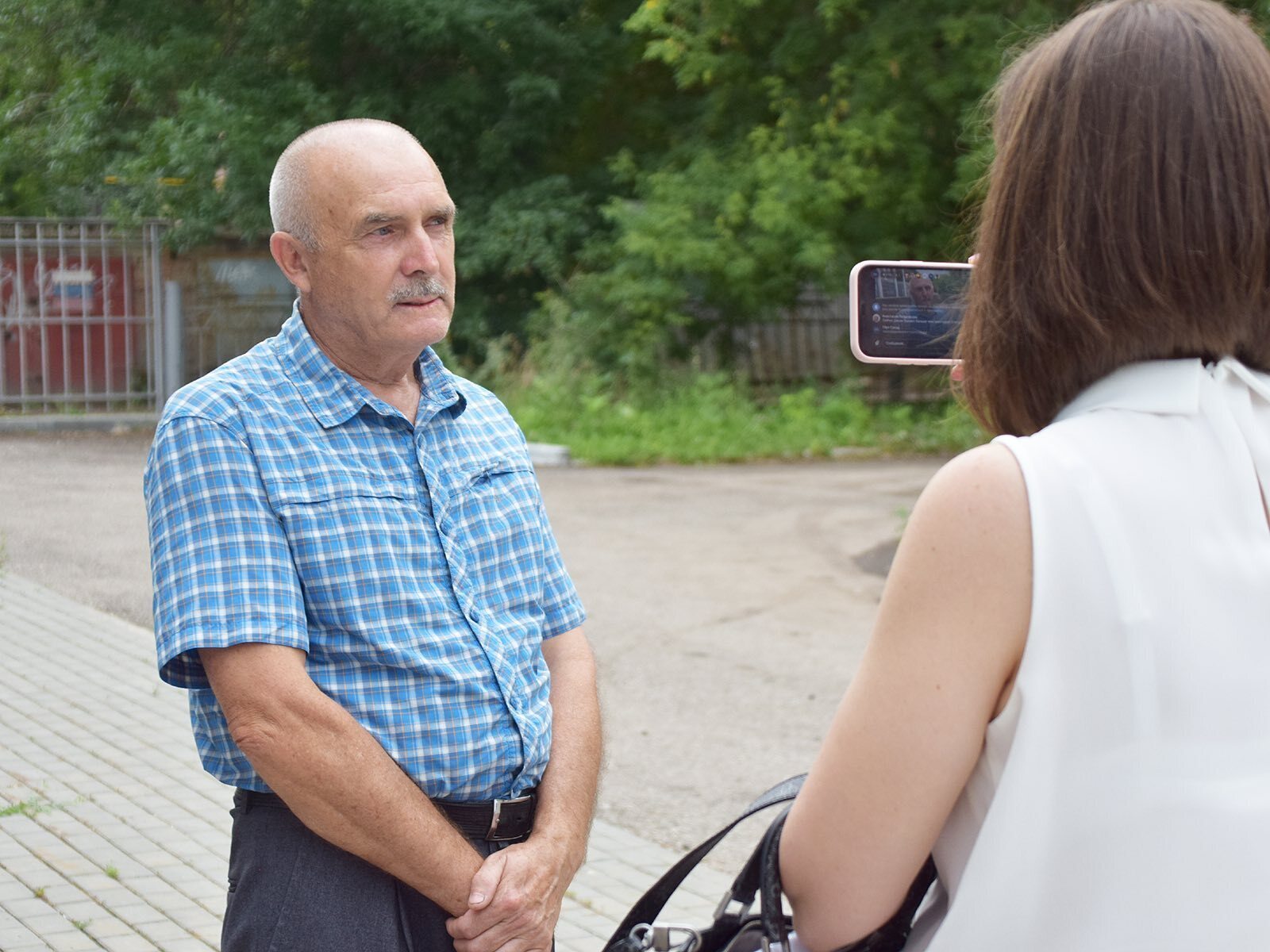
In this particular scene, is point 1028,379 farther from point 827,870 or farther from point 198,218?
point 198,218

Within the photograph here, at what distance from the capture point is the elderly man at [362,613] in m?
2.00

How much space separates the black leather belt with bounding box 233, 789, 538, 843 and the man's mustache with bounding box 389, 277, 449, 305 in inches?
28.7

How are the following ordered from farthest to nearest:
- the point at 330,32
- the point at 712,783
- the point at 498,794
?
the point at 330,32 → the point at 712,783 → the point at 498,794

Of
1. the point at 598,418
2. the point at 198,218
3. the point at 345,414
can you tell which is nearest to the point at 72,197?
the point at 198,218

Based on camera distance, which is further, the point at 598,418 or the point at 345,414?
the point at 598,418

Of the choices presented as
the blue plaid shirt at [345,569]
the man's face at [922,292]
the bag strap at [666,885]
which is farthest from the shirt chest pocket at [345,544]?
the man's face at [922,292]

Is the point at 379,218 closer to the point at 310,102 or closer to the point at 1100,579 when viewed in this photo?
the point at 1100,579

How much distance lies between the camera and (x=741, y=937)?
1499 millimetres

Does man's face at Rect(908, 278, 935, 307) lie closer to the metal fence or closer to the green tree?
the metal fence

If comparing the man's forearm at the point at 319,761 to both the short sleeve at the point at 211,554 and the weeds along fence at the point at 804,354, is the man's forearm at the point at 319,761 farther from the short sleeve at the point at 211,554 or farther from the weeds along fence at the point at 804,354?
the weeds along fence at the point at 804,354

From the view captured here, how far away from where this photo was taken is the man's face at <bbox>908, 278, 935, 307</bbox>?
1.77 metres

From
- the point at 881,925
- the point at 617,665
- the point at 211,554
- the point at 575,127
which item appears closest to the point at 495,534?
the point at 211,554

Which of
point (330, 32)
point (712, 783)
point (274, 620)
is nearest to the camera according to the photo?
point (274, 620)

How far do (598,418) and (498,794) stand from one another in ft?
52.6
